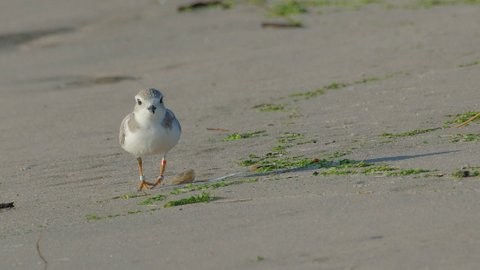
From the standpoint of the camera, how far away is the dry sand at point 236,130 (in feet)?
17.4

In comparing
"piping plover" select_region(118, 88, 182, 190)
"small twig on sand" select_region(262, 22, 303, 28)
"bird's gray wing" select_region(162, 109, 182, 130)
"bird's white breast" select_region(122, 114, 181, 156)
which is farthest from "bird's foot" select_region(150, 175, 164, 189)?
"small twig on sand" select_region(262, 22, 303, 28)

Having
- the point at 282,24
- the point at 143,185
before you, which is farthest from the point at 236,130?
the point at 282,24

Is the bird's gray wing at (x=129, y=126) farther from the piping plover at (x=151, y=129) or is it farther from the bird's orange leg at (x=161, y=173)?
the bird's orange leg at (x=161, y=173)

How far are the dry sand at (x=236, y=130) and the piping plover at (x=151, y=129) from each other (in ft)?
0.93

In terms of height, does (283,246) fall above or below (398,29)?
below

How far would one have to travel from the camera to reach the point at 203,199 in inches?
250

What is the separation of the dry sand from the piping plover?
0.93 feet

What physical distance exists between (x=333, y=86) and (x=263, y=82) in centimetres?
112

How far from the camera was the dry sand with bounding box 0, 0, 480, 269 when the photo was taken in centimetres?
530

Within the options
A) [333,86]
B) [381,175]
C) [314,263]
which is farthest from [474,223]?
[333,86]

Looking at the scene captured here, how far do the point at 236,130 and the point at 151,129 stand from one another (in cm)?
166

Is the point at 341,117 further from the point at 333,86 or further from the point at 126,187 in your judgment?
the point at 126,187

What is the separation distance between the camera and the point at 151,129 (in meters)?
7.41

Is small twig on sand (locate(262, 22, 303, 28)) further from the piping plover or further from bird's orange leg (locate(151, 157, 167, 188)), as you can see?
the piping plover
